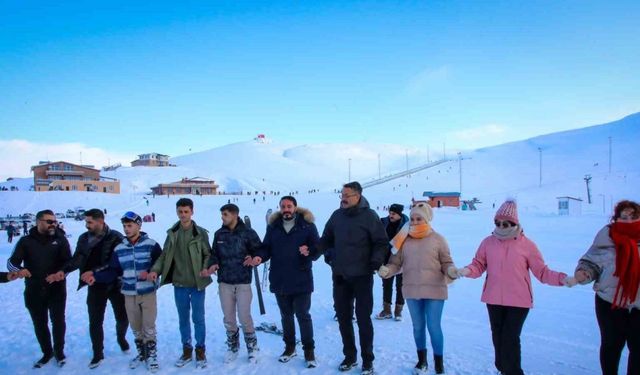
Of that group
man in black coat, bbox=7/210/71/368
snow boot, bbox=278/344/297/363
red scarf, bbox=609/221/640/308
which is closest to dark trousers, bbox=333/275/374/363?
snow boot, bbox=278/344/297/363

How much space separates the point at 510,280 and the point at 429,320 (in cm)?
105

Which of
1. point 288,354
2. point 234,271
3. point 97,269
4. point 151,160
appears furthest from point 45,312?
point 151,160

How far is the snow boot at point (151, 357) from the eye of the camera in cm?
505

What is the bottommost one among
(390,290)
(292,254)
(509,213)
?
(390,290)

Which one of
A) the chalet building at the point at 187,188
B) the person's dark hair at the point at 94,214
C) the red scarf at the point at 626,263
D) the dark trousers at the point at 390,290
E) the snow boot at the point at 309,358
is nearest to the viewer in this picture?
the red scarf at the point at 626,263

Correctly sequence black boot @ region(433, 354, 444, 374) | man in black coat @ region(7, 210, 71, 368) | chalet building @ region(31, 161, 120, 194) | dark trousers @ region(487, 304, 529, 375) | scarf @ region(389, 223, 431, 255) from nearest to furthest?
dark trousers @ region(487, 304, 529, 375) < black boot @ region(433, 354, 444, 374) < scarf @ region(389, 223, 431, 255) < man in black coat @ region(7, 210, 71, 368) < chalet building @ region(31, 161, 120, 194)

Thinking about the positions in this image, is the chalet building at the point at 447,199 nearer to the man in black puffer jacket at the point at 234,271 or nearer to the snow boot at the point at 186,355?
the man in black puffer jacket at the point at 234,271

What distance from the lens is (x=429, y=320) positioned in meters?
4.81

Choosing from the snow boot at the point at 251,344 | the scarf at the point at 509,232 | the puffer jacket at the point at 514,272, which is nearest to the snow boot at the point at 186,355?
the snow boot at the point at 251,344

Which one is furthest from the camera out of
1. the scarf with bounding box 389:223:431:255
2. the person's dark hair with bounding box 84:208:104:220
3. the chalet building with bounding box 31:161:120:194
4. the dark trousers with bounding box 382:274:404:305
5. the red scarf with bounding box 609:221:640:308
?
the chalet building with bounding box 31:161:120:194

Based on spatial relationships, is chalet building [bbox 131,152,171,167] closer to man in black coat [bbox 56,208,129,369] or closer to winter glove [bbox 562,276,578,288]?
man in black coat [bbox 56,208,129,369]

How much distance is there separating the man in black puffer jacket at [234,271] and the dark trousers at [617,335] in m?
3.76

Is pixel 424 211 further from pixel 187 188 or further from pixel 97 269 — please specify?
pixel 187 188

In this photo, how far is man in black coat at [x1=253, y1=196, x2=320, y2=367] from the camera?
516 centimetres
